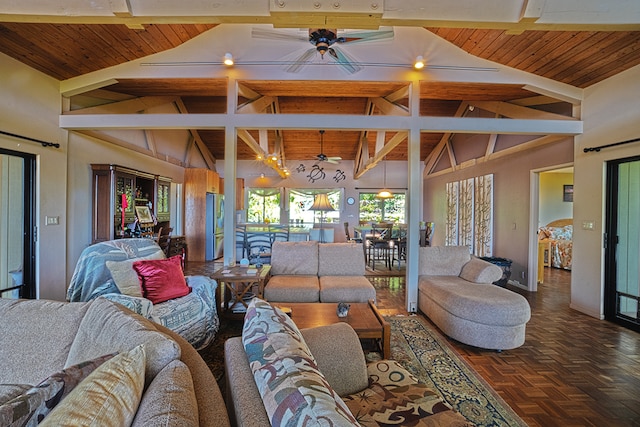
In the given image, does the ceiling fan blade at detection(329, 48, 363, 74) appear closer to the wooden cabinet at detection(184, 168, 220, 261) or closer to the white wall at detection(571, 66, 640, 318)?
the white wall at detection(571, 66, 640, 318)

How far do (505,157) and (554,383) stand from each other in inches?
185

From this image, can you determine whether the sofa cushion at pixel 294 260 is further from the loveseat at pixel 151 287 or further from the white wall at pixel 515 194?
the white wall at pixel 515 194

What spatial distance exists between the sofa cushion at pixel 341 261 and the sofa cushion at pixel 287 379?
9.64 feet

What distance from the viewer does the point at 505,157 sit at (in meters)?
5.89

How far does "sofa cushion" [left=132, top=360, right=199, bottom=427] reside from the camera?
685mm

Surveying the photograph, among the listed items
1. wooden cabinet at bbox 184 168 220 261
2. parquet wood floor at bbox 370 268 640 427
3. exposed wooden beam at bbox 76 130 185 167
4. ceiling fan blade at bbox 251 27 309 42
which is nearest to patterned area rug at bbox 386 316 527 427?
parquet wood floor at bbox 370 268 640 427

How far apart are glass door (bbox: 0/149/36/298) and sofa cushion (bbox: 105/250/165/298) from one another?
189 centimetres

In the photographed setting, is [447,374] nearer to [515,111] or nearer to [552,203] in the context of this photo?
[515,111]

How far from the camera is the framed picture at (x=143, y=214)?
553cm

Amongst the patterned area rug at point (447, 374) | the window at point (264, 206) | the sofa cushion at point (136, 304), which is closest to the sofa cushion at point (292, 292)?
the patterned area rug at point (447, 374)

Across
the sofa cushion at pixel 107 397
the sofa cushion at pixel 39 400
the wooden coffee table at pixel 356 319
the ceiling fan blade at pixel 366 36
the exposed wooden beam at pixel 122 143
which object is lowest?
the wooden coffee table at pixel 356 319

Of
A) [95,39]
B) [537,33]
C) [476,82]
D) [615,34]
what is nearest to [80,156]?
[95,39]

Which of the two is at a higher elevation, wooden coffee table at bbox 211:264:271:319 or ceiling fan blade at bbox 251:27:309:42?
ceiling fan blade at bbox 251:27:309:42

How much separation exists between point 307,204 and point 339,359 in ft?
29.3
